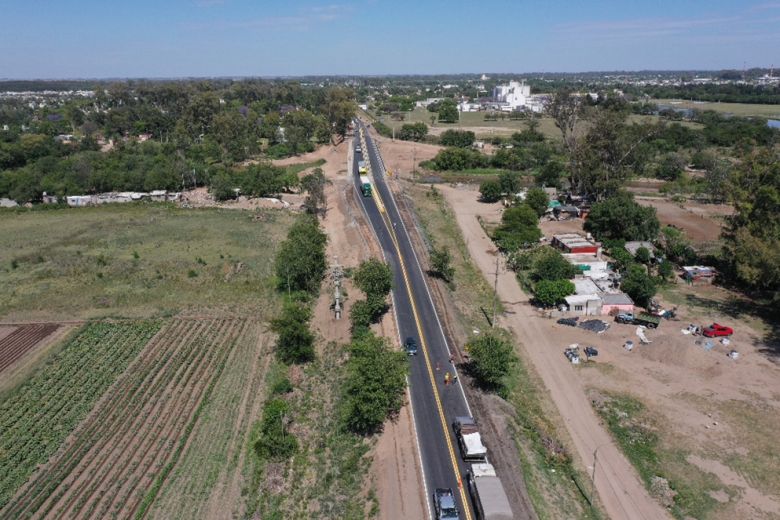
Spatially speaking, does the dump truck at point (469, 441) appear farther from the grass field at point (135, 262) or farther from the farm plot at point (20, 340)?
the farm plot at point (20, 340)

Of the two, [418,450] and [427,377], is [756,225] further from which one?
[418,450]

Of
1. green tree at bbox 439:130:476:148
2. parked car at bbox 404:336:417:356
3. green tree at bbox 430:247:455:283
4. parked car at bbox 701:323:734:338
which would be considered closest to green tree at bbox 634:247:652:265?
parked car at bbox 701:323:734:338

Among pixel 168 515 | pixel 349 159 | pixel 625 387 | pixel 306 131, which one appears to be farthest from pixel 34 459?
pixel 306 131

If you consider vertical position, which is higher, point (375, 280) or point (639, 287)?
point (375, 280)

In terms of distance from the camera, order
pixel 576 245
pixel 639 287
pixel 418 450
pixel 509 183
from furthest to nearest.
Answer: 1. pixel 509 183
2. pixel 576 245
3. pixel 639 287
4. pixel 418 450

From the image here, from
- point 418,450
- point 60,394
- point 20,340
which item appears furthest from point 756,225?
point 20,340
